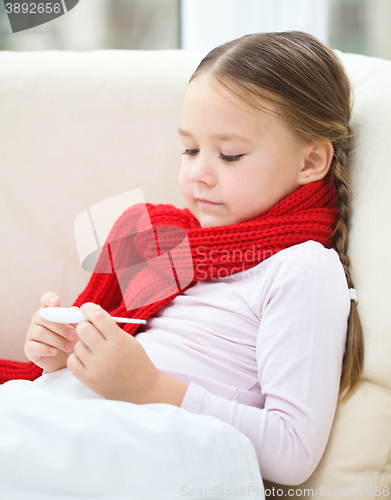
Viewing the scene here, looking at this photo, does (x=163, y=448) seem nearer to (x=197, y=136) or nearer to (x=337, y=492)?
(x=337, y=492)

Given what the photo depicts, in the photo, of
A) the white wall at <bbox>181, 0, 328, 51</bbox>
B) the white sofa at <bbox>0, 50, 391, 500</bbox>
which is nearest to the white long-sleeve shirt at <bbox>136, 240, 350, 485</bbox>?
the white sofa at <bbox>0, 50, 391, 500</bbox>

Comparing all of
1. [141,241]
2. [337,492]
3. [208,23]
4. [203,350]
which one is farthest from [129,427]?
[208,23]

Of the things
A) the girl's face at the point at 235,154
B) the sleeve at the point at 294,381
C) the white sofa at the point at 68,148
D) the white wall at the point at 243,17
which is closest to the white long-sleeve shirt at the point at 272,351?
the sleeve at the point at 294,381

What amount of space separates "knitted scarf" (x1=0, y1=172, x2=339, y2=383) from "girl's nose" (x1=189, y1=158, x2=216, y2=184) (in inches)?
3.2

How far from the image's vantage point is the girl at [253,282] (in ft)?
1.84

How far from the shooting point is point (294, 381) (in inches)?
21.9

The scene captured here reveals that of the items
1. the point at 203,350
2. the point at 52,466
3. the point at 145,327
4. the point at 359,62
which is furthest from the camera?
the point at 359,62

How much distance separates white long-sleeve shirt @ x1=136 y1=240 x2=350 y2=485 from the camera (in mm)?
552

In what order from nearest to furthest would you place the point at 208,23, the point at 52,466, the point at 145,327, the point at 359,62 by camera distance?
the point at 52,466 < the point at 145,327 < the point at 359,62 < the point at 208,23

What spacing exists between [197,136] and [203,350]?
13.2 inches

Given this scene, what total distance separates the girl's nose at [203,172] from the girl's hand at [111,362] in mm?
268

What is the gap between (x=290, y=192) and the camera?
0.74 m
